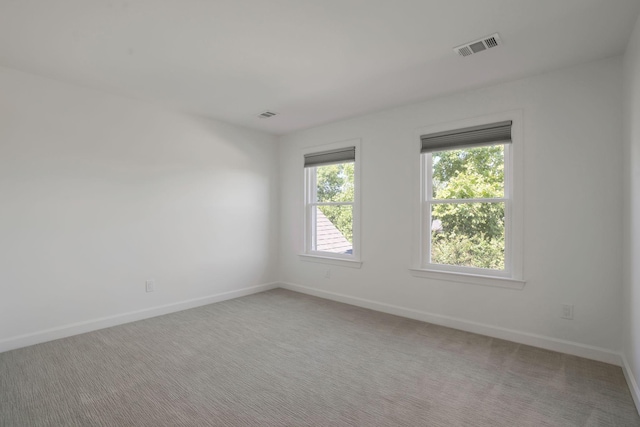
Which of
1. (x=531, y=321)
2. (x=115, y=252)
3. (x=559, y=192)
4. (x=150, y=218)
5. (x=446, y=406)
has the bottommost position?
(x=446, y=406)

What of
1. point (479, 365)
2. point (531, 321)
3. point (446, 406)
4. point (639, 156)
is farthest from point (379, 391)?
point (639, 156)

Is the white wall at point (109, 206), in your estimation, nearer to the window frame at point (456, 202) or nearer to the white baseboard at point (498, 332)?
the white baseboard at point (498, 332)

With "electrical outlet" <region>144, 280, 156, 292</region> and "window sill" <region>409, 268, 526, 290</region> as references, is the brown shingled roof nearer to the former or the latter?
"window sill" <region>409, 268, 526, 290</region>

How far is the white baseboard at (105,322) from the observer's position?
2.92m

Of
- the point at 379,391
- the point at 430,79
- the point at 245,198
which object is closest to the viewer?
the point at 379,391

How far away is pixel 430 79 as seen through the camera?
10.2 ft

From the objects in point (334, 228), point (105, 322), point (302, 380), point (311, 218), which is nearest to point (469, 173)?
point (334, 228)

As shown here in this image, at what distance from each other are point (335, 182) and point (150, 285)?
2.63 metres

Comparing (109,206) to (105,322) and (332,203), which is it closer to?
(105,322)

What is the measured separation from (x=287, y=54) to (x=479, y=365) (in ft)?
9.37

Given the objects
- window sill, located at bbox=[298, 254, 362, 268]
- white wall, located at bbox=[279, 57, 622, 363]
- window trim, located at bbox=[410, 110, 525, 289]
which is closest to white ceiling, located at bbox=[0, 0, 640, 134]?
white wall, located at bbox=[279, 57, 622, 363]

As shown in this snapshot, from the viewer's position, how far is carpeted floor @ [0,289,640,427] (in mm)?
1977

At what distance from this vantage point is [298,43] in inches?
96.8

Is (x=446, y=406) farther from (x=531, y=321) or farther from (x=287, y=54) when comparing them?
(x=287, y=54)
